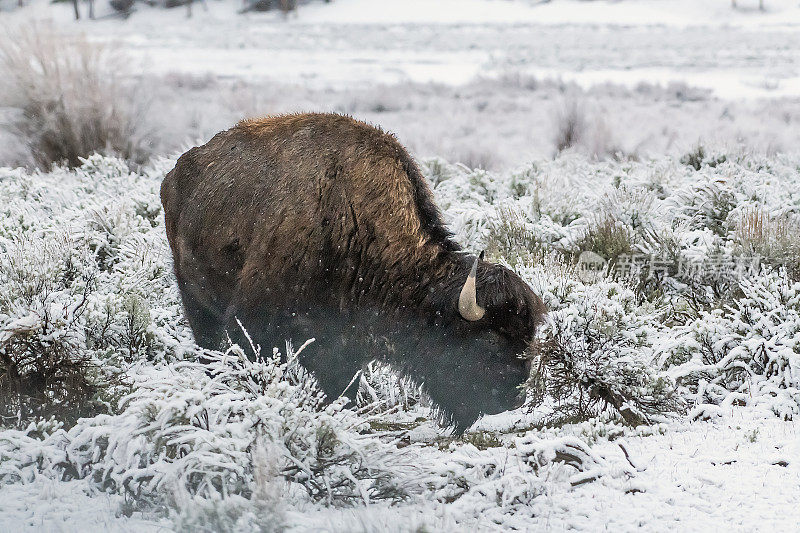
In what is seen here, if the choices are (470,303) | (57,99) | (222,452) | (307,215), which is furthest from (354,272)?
(57,99)

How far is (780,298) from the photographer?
477cm

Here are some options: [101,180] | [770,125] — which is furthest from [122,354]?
[770,125]

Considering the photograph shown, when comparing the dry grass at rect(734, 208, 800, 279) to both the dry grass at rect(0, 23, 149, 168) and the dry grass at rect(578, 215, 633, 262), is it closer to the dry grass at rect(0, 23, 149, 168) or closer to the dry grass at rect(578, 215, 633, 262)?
the dry grass at rect(578, 215, 633, 262)

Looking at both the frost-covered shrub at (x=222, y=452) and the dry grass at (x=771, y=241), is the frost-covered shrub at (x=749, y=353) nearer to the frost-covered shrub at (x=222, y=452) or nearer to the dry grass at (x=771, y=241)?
the dry grass at (x=771, y=241)

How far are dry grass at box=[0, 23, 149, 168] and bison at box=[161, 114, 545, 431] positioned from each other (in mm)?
8007

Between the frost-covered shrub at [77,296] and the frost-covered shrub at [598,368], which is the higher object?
the frost-covered shrub at [77,296]

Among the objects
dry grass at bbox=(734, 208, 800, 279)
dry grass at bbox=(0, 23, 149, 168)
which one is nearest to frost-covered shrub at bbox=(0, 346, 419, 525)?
dry grass at bbox=(734, 208, 800, 279)

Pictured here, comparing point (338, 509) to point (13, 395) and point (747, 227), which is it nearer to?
point (13, 395)

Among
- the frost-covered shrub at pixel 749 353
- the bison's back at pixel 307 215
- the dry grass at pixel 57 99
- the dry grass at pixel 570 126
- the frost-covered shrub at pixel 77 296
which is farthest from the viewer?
the dry grass at pixel 570 126

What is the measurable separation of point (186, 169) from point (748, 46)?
24.5 metres

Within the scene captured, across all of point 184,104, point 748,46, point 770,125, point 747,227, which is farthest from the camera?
point 748,46

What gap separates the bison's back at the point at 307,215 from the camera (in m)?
3.90

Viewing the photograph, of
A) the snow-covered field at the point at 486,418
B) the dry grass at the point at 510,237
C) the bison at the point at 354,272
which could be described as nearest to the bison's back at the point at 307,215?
the bison at the point at 354,272

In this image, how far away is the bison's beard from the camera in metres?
3.47
